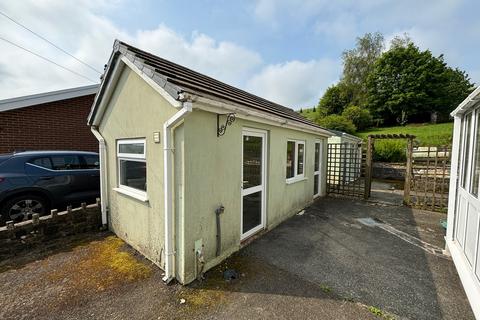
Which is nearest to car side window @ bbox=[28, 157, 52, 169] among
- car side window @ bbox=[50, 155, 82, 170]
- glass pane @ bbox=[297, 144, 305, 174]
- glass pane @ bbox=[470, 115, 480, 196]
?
car side window @ bbox=[50, 155, 82, 170]

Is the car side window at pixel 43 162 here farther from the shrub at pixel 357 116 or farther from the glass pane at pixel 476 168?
the shrub at pixel 357 116

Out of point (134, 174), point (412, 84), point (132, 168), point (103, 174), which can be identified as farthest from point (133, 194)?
point (412, 84)

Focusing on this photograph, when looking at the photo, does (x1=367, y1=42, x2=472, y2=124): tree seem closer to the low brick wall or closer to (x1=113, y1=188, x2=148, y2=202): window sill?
(x1=113, y1=188, x2=148, y2=202): window sill

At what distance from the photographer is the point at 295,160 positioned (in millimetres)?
A: 6656

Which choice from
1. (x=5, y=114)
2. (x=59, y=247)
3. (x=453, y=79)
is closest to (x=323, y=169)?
(x=59, y=247)

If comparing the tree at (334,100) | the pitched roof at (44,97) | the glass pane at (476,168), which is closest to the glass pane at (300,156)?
the glass pane at (476,168)

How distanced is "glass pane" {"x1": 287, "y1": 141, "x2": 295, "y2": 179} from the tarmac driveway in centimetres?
205

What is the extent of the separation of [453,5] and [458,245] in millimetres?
7020

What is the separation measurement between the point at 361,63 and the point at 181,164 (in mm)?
36876

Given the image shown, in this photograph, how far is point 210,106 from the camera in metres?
3.27

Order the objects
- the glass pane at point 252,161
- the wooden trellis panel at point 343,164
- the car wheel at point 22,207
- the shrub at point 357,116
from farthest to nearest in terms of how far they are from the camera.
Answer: the shrub at point 357,116, the wooden trellis panel at point 343,164, the car wheel at point 22,207, the glass pane at point 252,161

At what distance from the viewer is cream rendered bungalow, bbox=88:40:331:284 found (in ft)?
10.3

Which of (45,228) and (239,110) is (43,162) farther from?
(239,110)

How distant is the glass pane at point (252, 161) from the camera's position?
4.47 metres
